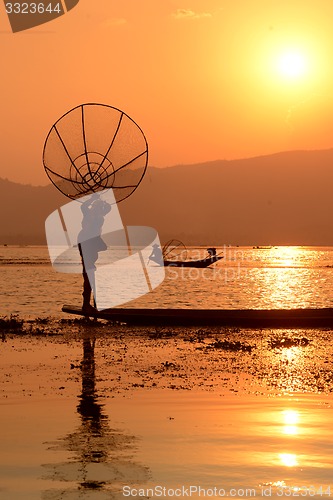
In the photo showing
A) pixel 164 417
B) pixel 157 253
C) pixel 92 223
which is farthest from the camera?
pixel 157 253

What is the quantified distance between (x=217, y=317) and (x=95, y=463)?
18.5 m

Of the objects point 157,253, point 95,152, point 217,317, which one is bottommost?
point 157,253

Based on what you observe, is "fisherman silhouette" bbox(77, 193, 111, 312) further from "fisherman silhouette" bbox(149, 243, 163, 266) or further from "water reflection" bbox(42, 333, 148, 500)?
"fisherman silhouette" bbox(149, 243, 163, 266)

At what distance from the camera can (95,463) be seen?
10523mm

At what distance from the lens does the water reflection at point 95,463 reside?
9.44 metres

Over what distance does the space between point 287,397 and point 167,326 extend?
13.9m

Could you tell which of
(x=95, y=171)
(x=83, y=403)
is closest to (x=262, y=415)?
(x=83, y=403)

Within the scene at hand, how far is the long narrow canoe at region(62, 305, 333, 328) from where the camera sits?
28.7 m

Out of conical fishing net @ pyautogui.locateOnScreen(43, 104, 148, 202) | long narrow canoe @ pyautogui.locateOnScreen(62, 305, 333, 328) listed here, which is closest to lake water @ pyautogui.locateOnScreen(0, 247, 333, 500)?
long narrow canoe @ pyautogui.locateOnScreen(62, 305, 333, 328)

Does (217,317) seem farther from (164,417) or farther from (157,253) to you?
(157,253)

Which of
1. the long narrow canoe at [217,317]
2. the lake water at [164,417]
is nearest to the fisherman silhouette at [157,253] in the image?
the long narrow canoe at [217,317]

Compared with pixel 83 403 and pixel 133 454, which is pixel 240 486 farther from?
pixel 83 403

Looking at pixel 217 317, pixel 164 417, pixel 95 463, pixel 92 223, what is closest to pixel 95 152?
pixel 92 223

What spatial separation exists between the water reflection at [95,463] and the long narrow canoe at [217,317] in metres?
14.9
